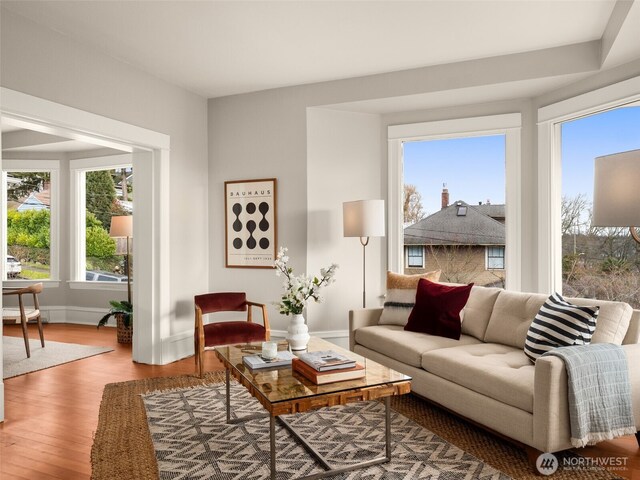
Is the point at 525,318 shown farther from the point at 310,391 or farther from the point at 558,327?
the point at 310,391

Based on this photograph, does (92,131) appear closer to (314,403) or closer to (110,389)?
(110,389)

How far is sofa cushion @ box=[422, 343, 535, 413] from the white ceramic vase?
33.2 inches

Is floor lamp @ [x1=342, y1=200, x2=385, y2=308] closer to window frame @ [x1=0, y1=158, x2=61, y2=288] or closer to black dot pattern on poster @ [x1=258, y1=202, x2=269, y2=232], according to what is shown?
black dot pattern on poster @ [x1=258, y1=202, x2=269, y2=232]

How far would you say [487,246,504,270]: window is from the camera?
4.65 metres

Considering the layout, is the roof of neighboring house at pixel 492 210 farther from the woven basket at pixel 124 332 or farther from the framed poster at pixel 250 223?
the woven basket at pixel 124 332

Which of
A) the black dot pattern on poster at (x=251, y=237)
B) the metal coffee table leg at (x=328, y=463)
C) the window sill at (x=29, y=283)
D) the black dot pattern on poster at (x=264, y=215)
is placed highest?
the black dot pattern on poster at (x=264, y=215)

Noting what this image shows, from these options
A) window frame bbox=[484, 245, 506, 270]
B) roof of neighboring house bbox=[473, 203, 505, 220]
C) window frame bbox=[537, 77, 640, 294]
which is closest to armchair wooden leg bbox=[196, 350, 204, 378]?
window frame bbox=[484, 245, 506, 270]

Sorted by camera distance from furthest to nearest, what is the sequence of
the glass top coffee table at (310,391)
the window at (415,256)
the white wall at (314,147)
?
the window at (415,256) → the white wall at (314,147) → the glass top coffee table at (310,391)

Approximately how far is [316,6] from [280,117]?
1.77m

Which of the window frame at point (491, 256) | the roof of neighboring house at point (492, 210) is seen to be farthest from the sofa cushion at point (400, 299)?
the roof of neighboring house at point (492, 210)

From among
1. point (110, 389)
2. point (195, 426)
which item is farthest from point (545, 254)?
point (110, 389)

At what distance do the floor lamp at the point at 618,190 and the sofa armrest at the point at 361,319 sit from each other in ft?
7.54

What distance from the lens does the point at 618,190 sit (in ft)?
6.59

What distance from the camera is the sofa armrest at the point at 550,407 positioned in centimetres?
229
